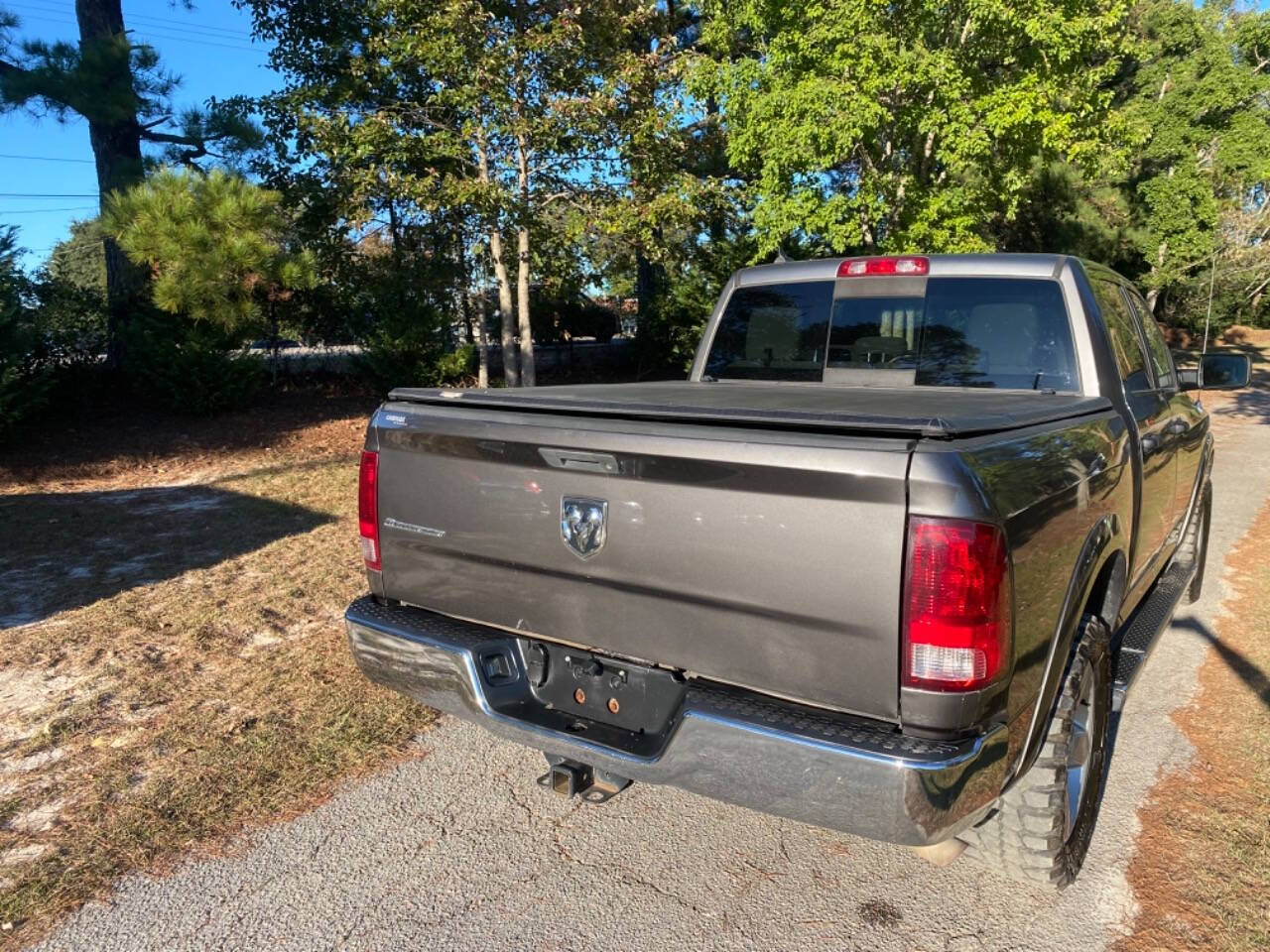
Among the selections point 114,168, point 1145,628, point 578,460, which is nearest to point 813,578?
point 578,460

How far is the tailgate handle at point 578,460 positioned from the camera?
254cm

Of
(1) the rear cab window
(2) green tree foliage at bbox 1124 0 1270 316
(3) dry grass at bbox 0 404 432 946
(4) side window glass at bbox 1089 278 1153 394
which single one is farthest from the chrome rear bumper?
(2) green tree foliage at bbox 1124 0 1270 316

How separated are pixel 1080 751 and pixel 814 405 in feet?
4.72

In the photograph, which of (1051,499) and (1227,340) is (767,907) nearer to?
(1051,499)

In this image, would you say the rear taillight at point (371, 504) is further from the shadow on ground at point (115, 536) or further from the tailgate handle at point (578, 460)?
the shadow on ground at point (115, 536)

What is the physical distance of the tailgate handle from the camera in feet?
8.35

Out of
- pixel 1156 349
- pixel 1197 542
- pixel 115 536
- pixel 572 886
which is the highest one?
pixel 1156 349

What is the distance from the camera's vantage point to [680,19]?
19062mm

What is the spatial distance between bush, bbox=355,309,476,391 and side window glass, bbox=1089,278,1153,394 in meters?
10.7

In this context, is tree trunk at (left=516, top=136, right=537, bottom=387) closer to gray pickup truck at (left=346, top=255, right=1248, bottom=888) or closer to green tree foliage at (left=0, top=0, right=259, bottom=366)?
green tree foliage at (left=0, top=0, right=259, bottom=366)

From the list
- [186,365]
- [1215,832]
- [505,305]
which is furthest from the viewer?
[505,305]

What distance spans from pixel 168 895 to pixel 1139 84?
102ft

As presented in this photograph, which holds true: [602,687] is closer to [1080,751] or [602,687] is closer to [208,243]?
[1080,751]

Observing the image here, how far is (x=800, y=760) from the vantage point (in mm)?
2221
